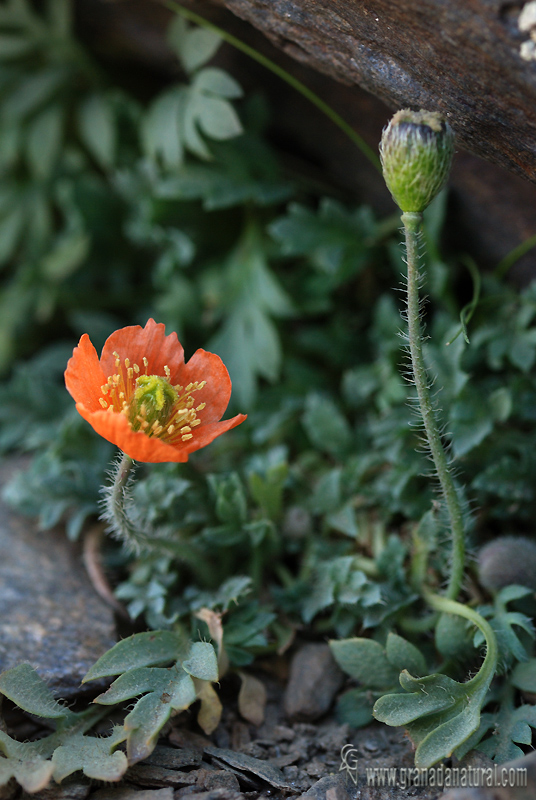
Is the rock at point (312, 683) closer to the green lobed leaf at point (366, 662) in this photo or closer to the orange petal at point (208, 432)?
the green lobed leaf at point (366, 662)

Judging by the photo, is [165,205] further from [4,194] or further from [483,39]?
[483,39]

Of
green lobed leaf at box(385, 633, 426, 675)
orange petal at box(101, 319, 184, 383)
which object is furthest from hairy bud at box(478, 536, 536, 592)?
orange petal at box(101, 319, 184, 383)

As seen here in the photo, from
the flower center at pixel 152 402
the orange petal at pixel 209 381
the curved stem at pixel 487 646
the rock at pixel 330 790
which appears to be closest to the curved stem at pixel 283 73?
the orange petal at pixel 209 381

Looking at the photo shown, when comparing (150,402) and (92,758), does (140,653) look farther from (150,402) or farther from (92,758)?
(150,402)

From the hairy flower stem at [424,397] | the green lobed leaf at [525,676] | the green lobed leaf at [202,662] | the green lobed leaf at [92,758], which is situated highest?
the hairy flower stem at [424,397]

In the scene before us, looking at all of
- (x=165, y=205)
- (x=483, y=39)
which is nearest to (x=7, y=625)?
(x=165, y=205)
